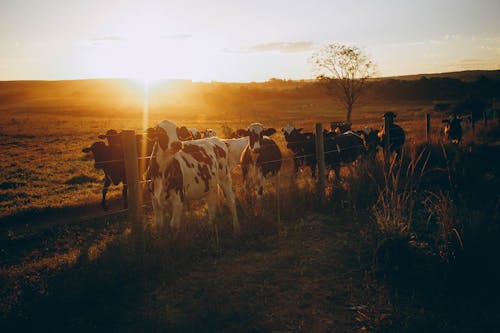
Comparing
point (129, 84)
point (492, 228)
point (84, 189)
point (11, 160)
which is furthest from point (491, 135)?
point (129, 84)

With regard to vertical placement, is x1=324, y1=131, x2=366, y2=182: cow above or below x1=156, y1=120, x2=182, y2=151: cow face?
below

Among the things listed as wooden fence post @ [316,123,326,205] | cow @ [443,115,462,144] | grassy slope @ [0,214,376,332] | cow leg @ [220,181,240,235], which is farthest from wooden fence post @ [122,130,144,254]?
cow @ [443,115,462,144]

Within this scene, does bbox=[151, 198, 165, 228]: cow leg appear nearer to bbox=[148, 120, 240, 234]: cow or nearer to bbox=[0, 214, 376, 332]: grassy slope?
bbox=[148, 120, 240, 234]: cow

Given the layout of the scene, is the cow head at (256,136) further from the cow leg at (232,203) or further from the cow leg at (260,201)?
the cow leg at (232,203)

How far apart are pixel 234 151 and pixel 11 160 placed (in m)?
14.4

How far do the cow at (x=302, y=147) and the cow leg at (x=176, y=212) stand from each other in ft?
16.2

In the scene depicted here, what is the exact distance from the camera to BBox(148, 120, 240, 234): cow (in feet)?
21.0

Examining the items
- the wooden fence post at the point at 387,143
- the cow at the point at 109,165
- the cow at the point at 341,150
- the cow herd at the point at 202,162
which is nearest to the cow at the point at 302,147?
the cow herd at the point at 202,162

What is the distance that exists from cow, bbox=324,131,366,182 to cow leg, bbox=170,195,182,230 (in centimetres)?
569

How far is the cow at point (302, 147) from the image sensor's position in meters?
11.5

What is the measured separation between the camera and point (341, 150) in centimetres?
1148

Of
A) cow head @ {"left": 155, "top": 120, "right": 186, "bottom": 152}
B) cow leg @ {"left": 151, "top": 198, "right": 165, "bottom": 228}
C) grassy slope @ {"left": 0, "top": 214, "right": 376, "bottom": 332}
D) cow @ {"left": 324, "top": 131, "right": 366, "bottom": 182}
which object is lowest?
grassy slope @ {"left": 0, "top": 214, "right": 376, "bottom": 332}

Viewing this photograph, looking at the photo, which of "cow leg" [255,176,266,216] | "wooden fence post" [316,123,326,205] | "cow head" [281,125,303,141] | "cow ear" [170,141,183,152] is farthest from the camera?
"cow head" [281,125,303,141]

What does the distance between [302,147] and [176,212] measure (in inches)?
250
